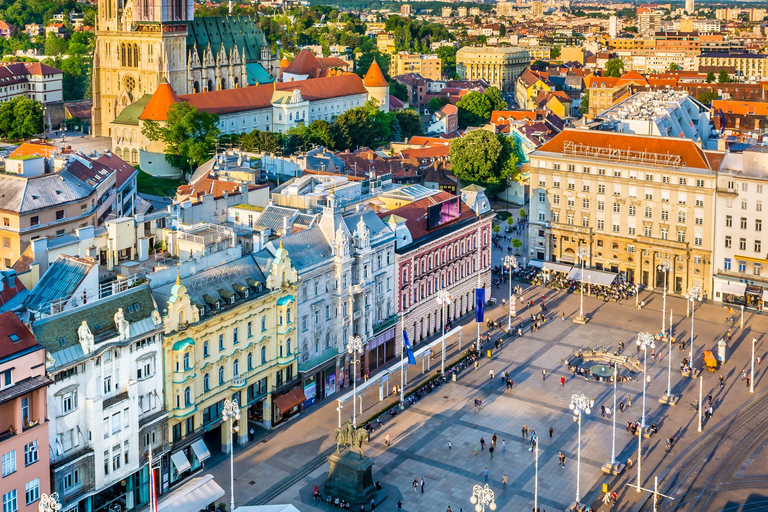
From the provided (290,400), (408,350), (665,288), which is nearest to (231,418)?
(290,400)

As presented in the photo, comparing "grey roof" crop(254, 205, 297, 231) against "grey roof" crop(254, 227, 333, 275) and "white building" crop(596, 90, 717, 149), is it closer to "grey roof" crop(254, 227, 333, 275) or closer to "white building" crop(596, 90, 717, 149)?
"grey roof" crop(254, 227, 333, 275)

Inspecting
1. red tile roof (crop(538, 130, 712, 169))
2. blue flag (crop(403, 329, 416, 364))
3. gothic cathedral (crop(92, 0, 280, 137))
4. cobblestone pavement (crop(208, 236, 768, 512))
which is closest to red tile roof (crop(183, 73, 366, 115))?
gothic cathedral (crop(92, 0, 280, 137))

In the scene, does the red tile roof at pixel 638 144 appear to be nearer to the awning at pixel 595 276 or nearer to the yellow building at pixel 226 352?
the awning at pixel 595 276

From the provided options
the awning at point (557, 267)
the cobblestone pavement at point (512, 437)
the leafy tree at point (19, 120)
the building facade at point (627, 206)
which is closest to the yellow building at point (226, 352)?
the cobblestone pavement at point (512, 437)

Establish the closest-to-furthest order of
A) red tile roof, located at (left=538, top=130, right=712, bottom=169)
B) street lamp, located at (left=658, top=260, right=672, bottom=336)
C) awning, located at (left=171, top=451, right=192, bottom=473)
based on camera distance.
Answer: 1. awning, located at (left=171, top=451, right=192, bottom=473)
2. street lamp, located at (left=658, top=260, right=672, bottom=336)
3. red tile roof, located at (left=538, top=130, right=712, bottom=169)

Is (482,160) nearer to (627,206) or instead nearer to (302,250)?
(627,206)

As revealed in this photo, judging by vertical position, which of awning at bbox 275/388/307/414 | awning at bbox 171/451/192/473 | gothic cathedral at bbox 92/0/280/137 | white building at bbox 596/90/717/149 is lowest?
awning at bbox 171/451/192/473

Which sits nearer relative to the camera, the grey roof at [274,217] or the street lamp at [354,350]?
the street lamp at [354,350]
